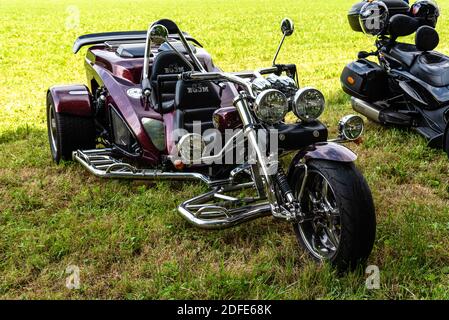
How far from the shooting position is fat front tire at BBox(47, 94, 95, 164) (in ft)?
17.3

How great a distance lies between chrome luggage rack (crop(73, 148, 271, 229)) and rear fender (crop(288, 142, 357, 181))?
39cm

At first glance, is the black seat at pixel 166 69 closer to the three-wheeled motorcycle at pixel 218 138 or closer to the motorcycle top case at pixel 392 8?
the three-wheeled motorcycle at pixel 218 138

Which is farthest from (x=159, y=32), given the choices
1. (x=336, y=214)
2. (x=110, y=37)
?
(x=110, y=37)

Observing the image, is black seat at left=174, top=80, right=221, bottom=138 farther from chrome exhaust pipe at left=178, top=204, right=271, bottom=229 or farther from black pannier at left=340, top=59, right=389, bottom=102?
black pannier at left=340, top=59, right=389, bottom=102

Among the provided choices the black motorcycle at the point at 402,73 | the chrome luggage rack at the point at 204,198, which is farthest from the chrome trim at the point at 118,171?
the black motorcycle at the point at 402,73

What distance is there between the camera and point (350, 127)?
3.60 metres

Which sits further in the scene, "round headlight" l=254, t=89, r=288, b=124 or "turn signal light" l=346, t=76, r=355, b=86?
"turn signal light" l=346, t=76, r=355, b=86

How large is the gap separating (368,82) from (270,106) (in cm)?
305

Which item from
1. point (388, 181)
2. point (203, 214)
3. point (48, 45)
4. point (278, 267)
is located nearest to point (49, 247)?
point (203, 214)

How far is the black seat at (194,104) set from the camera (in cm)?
456

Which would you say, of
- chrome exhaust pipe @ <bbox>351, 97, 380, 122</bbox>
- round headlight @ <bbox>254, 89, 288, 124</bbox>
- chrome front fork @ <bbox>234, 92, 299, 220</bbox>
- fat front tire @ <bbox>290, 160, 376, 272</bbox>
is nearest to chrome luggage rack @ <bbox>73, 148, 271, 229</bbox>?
chrome front fork @ <bbox>234, 92, 299, 220</bbox>
